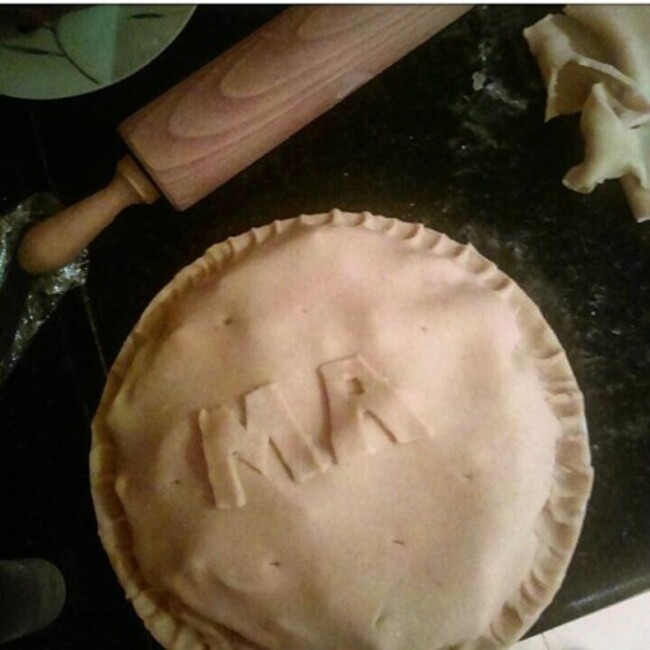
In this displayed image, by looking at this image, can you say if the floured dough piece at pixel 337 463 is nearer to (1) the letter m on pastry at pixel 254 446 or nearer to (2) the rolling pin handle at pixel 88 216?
(1) the letter m on pastry at pixel 254 446

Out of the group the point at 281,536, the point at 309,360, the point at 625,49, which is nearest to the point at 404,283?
the point at 309,360

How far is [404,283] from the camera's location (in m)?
0.89

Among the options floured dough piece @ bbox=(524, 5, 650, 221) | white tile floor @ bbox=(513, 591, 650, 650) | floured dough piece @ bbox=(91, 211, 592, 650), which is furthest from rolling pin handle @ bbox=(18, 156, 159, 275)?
white tile floor @ bbox=(513, 591, 650, 650)

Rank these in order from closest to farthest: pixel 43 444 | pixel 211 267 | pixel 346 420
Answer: pixel 346 420
pixel 211 267
pixel 43 444

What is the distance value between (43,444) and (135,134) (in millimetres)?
331

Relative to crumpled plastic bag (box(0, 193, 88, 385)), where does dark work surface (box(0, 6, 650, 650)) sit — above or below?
below

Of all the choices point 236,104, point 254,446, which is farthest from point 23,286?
point 254,446

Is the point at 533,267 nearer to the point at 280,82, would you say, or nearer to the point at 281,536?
the point at 280,82

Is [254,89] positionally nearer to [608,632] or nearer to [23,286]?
[23,286]

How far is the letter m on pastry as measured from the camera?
31.9 inches

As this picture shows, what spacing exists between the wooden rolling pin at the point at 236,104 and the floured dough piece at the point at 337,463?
0.40 ft

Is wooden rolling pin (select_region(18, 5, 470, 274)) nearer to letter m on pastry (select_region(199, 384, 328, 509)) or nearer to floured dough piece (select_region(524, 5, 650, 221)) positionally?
floured dough piece (select_region(524, 5, 650, 221))

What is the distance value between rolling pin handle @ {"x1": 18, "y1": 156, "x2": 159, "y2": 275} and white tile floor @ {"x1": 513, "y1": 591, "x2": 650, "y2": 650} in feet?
2.81

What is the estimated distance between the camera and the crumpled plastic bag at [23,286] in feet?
3.58
